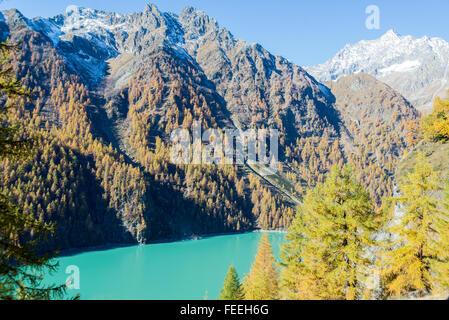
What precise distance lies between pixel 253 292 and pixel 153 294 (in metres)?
39.2

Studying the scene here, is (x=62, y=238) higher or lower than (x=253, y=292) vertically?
lower

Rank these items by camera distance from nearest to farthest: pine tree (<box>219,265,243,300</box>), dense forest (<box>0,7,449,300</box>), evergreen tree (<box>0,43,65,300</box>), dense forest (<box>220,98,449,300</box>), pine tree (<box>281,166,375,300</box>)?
evergreen tree (<box>0,43,65,300</box>)
dense forest (<box>0,7,449,300</box>)
pine tree (<box>281,166,375,300</box>)
dense forest (<box>220,98,449,300</box>)
pine tree (<box>219,265,243,300</box>)

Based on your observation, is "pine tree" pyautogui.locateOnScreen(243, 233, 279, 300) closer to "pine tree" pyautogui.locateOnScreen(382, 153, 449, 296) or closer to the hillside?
"pine tree" pyautogui.locateOnScreen(382, 153, 449, 296)

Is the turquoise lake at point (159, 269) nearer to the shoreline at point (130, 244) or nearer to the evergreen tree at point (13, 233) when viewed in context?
the shoreline at point (130, 244)

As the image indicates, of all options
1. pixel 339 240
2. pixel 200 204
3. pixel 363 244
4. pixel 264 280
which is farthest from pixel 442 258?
pixel 200 204

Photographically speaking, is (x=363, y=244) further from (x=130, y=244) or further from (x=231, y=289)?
(x=130, y=244)

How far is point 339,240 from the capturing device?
50.4 feet

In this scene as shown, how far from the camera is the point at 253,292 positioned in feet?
87.6

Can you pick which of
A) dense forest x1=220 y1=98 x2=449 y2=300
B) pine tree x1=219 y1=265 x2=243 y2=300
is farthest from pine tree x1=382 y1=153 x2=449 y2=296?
pine tree x1=219 y1=265 x2=243 y2=300

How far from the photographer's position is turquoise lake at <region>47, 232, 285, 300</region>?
58406 mm

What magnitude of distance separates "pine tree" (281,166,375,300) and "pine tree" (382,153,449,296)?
2.33 m

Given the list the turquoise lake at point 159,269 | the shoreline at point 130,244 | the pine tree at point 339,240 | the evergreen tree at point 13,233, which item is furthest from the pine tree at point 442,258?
the shoreline at point 130,244
